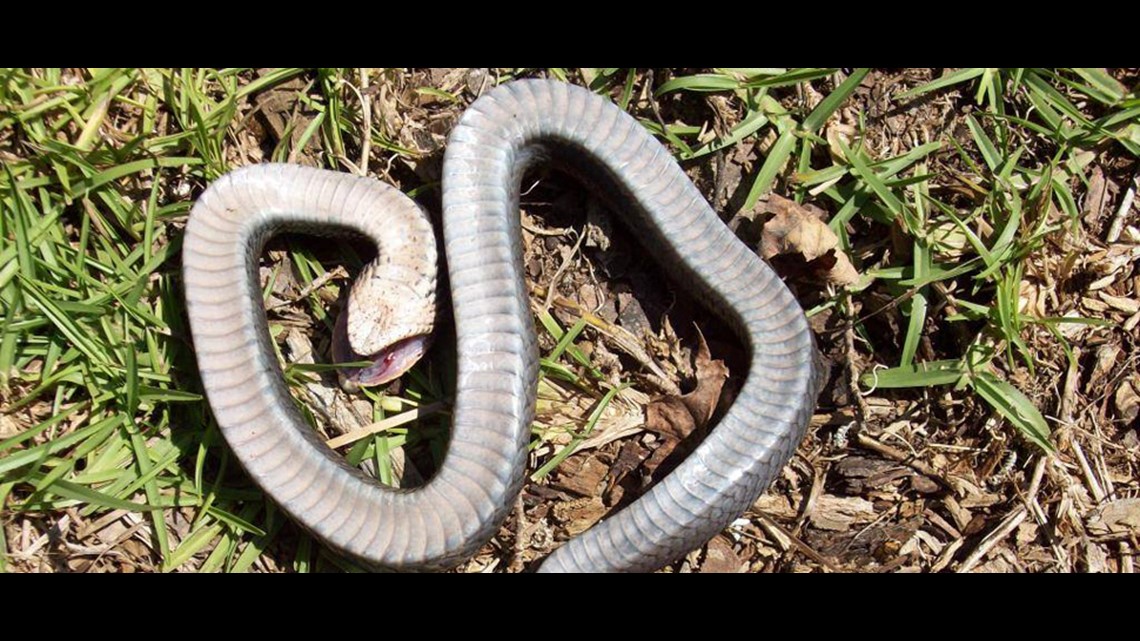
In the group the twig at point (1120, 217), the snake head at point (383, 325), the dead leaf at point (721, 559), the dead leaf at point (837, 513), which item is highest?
the twig at point (1120, 217)

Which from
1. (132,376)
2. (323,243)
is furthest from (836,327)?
(132,376)

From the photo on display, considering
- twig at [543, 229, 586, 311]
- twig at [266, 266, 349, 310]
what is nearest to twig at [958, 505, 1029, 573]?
twig at [543, 229, 586, 311]

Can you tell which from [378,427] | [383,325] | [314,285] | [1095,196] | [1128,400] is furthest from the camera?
[1095,196]

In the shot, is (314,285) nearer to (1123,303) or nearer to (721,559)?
(721,559)

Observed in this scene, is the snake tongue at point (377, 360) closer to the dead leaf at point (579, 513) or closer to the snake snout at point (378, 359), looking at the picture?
the snake snout at point (378, 359)

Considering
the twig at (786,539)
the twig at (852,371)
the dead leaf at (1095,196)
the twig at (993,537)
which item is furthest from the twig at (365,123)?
the dead leaf at (1095,196)

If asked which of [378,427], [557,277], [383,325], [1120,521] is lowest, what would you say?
[1120,521]

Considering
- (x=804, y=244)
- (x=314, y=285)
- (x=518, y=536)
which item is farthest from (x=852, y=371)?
(x=314, y=285)

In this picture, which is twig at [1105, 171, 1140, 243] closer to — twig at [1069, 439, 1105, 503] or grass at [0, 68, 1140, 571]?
grass at [0, 68, 1140, 571]
